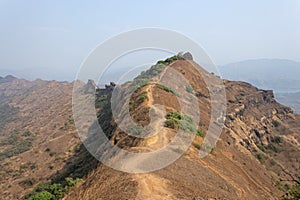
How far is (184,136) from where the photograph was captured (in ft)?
81.9

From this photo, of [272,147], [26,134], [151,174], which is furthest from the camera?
[26,134]

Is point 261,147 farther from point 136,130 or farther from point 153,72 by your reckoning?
point 136,130

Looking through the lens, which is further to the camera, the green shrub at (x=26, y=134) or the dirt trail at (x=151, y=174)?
the green shrub at (x=26, y=134)

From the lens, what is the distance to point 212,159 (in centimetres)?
2370

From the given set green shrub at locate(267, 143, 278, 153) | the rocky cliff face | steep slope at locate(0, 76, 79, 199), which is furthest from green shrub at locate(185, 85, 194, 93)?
steep slope at locate(0, 76, 79, 199)

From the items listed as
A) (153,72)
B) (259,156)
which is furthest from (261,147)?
(153,72)

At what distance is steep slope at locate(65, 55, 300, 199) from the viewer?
51.5 ft

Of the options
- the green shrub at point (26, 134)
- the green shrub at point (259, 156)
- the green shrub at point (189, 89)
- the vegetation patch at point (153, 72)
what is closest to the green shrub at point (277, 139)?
the green shrub at point (259, 156)

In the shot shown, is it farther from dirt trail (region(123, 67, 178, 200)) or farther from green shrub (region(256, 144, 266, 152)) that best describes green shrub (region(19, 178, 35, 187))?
green shrub (region(256, 144, 266, 152))

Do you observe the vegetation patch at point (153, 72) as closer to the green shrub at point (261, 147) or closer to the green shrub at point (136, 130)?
the green shrub at point (261, 147)

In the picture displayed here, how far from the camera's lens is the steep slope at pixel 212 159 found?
51.5 ft

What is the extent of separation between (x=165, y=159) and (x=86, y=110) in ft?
178

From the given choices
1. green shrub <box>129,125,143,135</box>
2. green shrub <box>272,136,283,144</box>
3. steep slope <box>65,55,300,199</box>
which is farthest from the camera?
green shrub <box>272,136,283,144</box>

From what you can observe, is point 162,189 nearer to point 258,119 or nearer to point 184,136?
point 184,136
